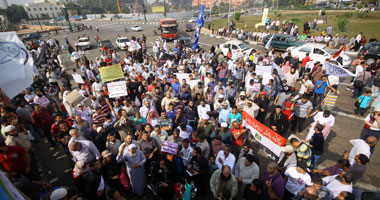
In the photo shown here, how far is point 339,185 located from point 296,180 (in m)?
0.71

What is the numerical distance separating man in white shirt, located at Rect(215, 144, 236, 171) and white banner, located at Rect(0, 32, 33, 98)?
3823 mm

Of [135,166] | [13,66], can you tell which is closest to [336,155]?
[135,166]

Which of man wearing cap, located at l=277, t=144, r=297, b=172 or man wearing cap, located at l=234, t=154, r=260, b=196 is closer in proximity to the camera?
man wearing cap, located at l=234, t=154, r=260, b=196

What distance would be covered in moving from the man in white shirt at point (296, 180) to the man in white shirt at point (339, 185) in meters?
0.36

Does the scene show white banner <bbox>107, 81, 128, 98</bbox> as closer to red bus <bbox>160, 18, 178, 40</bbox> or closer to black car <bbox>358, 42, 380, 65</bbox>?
black car <bbox>358, 42, 380, 65</bbox>

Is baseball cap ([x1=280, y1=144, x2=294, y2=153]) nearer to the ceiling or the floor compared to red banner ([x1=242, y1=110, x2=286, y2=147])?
nearer to the floor

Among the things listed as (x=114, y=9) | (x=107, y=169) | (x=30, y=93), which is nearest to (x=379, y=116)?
(x=107, y=169)

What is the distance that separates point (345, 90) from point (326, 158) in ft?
21.0

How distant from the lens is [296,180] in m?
3.84

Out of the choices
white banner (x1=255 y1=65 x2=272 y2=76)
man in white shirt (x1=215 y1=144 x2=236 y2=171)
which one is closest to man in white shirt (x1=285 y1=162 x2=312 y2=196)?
man in white shirt (x1=215 y1=144 x2=236 y2=171)

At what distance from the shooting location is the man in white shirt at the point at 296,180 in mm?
3783

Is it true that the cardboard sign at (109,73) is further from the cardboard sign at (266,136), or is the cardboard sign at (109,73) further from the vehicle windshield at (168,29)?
the vehicle windshield at (168,29)

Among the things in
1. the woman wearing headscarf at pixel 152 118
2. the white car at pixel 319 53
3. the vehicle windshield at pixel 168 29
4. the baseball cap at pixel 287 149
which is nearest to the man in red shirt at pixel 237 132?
the baseball cap at pixel 287 149

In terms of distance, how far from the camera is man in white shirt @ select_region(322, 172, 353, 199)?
3.44m
